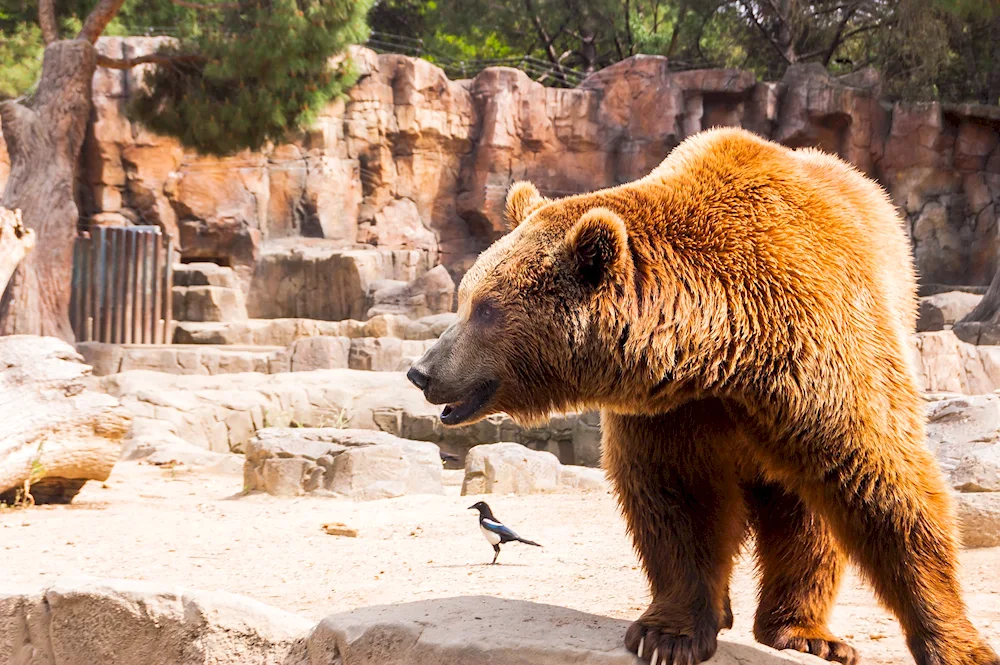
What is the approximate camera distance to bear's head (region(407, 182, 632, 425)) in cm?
257

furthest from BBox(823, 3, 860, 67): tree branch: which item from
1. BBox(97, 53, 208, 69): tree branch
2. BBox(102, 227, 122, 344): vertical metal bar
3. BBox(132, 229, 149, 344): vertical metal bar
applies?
BBox(102, 227, 122, 344): vertical metal bar

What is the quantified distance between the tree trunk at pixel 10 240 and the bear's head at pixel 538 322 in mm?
5977

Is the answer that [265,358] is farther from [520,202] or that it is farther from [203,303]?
[520,202]

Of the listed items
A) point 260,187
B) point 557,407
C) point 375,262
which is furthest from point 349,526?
point 260,187

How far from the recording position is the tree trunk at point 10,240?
7.53m

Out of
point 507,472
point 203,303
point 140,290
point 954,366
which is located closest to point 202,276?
point 203,303

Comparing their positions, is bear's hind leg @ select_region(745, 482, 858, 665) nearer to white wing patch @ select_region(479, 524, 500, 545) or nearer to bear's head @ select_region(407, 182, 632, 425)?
bear's head @ select_region(407, 182, 632, 425)

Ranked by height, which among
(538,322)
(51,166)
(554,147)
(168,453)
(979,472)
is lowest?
(168,453)

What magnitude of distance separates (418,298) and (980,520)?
1477 centimetres

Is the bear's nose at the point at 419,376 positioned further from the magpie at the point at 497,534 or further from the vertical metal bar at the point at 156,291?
the vertical metal bar at the point at 156,291

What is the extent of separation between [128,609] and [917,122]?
23.3 m

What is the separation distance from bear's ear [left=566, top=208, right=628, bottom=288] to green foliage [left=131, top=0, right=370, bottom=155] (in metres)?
11.7

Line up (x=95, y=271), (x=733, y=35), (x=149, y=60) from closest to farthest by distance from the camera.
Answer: (x=149, y=60)
(x=95, y=271)
(x=733, y=35)

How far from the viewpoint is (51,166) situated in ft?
43.8
